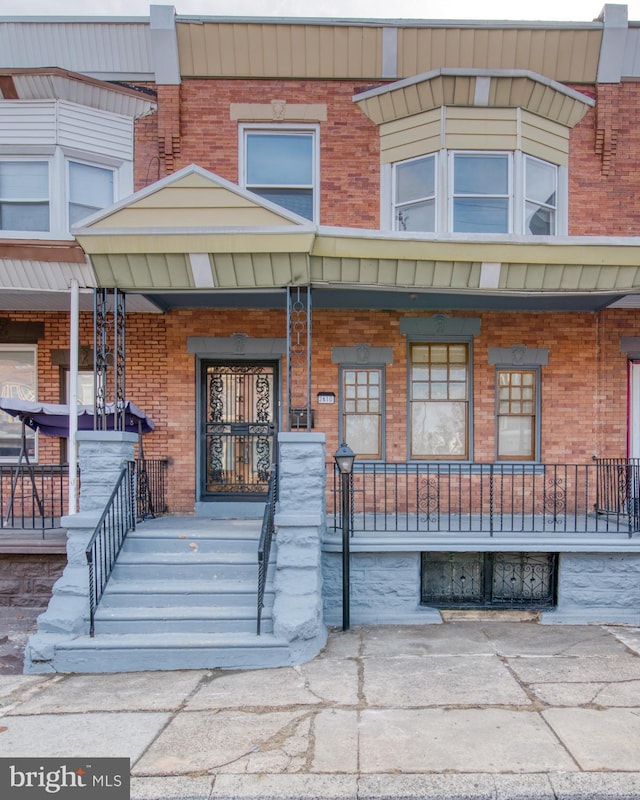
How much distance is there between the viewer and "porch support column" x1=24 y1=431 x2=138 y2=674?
19.5ft

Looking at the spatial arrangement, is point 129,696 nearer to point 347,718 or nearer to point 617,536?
point 347,718

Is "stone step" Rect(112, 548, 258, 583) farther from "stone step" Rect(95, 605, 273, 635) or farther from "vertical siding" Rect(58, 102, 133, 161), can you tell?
"vertical siding" Rect(58, 102, 133, 161)

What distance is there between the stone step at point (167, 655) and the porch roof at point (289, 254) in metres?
4.00

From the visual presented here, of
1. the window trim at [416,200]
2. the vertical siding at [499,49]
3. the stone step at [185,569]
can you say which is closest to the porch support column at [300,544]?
the stone step at [185,569]

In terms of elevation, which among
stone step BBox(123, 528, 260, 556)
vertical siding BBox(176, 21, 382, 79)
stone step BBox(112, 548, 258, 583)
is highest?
vertical siding BBox(176, 21, 382, 79)

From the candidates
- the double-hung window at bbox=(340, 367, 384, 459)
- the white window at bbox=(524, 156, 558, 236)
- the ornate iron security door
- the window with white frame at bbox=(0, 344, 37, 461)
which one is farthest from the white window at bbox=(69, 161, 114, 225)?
the white window at bbox=(524, 156, 558, 236)

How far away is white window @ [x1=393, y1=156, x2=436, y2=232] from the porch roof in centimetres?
180

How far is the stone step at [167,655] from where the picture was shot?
19.5ft

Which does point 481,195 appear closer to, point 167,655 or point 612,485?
point 612,485

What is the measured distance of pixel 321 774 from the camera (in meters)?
3.98

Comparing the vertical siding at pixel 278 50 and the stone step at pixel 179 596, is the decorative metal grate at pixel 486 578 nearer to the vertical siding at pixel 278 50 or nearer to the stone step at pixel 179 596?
the stone step at pixel 179 596

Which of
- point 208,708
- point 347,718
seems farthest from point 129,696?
point 347,718

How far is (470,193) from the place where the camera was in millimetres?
9164

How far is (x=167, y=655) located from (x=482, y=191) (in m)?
7.46
